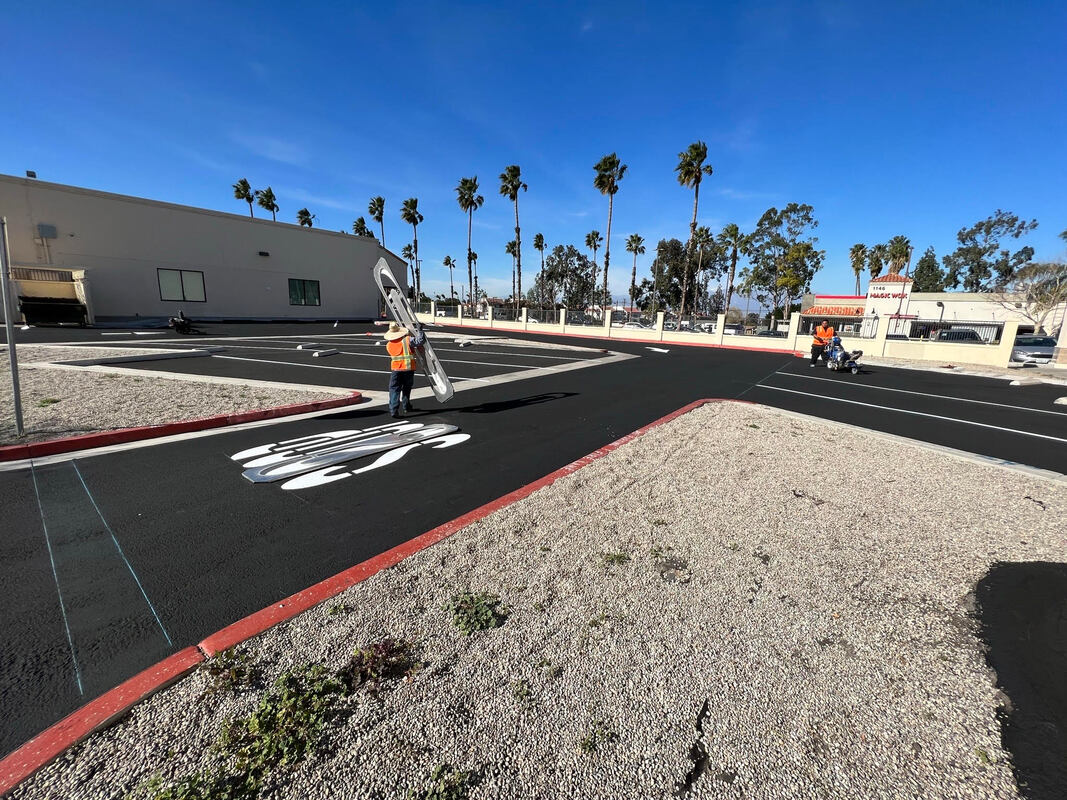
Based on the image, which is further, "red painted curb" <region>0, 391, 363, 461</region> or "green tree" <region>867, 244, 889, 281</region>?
"green tree" <region>867, 244, 889, 281</region>

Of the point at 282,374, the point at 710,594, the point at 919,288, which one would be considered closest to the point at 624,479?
the point at 710,594

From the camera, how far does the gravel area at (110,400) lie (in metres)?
6.11

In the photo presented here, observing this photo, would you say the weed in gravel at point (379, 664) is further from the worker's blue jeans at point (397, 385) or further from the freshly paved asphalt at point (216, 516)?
the worker's blue jeans at point (397, 385)

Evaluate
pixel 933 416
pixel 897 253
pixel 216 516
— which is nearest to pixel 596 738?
pixel 216 516

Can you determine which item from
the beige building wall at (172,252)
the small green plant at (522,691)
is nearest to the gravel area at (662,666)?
the small green plant at (522,691)

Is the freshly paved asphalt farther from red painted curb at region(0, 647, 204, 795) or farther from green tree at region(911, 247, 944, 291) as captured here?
green tree at region(911, 247, 944, 291)

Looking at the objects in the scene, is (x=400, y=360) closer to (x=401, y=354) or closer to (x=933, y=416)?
(x=401, y=354)

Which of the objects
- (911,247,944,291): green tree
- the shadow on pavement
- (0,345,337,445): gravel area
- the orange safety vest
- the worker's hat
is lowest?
the shadow on pavement

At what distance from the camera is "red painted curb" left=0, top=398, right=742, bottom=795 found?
5.89 feet

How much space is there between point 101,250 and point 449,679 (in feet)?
112

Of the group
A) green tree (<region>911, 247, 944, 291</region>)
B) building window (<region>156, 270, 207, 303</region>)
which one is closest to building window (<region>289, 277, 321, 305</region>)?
building window (<region>156, 270, 207, 303</region>)

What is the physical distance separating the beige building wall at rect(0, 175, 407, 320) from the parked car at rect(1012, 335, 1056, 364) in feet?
140

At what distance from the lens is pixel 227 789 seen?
66.5 inches

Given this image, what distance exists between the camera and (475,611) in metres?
2.77
